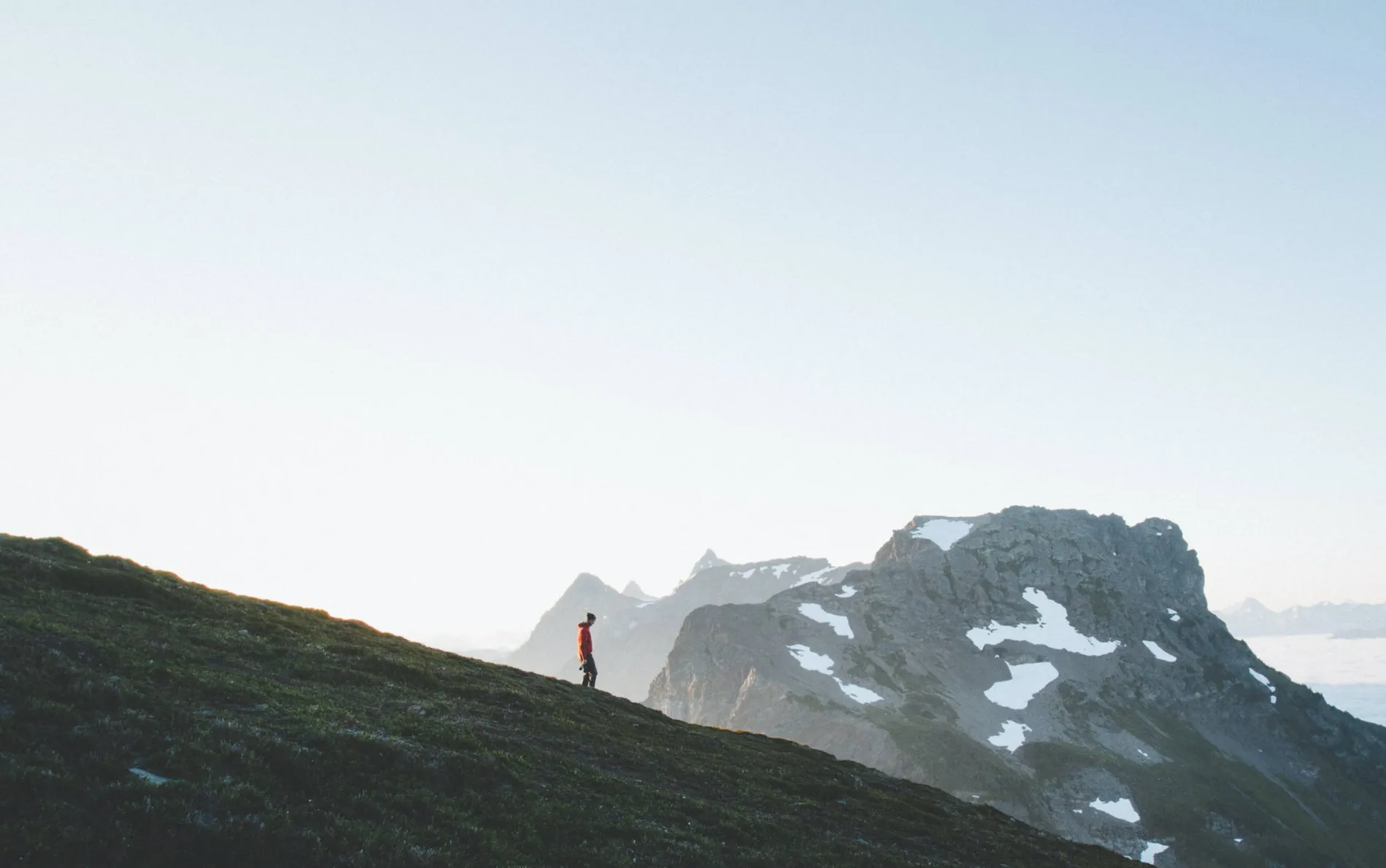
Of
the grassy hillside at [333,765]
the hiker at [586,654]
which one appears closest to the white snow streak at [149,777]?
the grassy hillside at [333,765]

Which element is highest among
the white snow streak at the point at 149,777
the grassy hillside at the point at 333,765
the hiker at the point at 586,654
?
the hiker at the point at 586,654

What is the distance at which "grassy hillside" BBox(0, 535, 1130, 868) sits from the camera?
56.7 ft

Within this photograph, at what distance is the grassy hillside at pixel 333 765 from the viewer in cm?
1730

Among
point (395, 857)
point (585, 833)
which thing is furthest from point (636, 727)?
point (395, 857)

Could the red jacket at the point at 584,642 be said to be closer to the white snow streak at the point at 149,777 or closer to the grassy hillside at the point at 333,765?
the grassy hillside at the point at 333,765

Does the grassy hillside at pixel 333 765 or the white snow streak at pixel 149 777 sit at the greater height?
the grassy hillside at pixel 333 765

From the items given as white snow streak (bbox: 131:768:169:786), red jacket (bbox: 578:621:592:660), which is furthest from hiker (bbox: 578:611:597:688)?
white snow streak (bbox: 131:768:169:786)

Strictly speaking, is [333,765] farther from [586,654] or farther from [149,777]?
[586,654]

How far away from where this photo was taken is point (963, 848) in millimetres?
36875

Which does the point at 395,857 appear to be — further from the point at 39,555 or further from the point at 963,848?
the point at 39,555

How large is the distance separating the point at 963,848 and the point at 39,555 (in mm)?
43566

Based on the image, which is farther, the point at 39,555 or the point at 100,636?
the point at 39,555

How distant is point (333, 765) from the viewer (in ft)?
73.8

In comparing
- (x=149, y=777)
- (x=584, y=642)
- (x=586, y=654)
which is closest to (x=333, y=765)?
(x=149, y=777)
